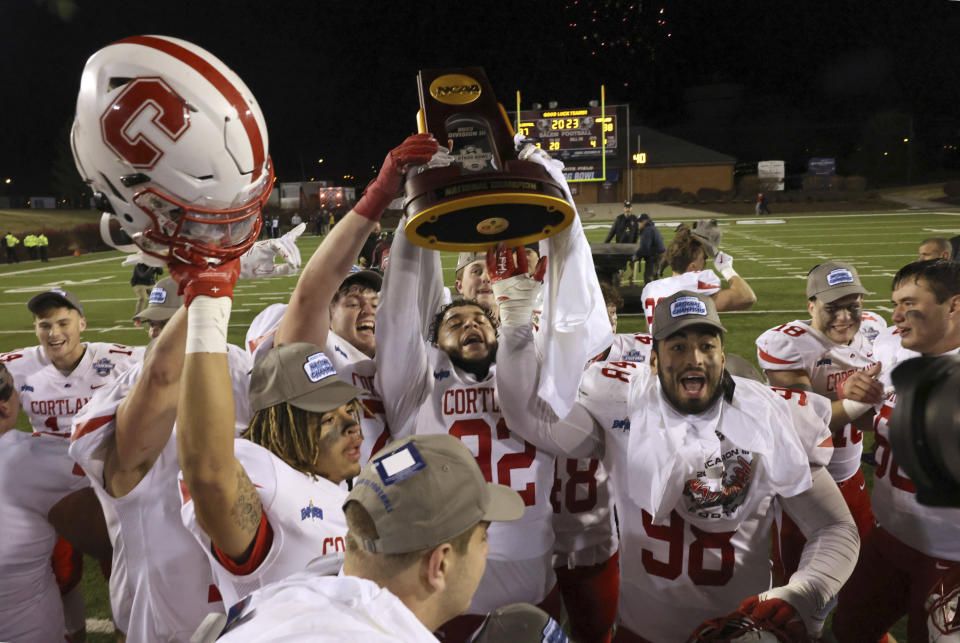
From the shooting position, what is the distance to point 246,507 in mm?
1660

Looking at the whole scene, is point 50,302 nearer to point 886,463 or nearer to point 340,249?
point 340,249

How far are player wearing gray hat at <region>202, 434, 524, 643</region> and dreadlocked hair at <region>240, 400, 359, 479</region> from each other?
2.17 ft

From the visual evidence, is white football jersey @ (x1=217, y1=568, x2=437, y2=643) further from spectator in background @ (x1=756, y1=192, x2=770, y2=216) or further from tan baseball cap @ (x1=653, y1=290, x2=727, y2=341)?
spectator in background @ (x1=756, y1=192, x2=770, y2=216)

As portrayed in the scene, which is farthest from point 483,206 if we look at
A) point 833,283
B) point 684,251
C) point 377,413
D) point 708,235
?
point 708,235

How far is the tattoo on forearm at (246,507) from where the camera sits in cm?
162

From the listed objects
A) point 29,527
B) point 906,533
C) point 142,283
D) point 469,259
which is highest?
point 469,259

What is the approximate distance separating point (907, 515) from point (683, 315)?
4.42 ft

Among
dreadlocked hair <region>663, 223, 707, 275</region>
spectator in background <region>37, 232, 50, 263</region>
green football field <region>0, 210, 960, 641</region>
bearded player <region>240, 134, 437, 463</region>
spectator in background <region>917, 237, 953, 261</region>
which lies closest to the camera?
bearded player <region>240, 134, 437, 463</region>

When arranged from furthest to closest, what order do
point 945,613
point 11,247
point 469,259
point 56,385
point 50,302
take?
point 11,247 → point 56,385 → point 50,302 → point 469,259 → point 945,613

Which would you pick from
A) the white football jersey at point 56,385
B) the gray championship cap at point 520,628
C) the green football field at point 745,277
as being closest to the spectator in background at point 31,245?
the green football field at point 745,277

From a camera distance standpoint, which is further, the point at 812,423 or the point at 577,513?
the point at 577,513

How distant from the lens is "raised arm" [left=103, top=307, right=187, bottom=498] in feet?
5.68

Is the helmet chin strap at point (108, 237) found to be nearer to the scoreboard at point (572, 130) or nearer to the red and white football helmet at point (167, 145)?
the red and white football helmet at point (167, 145)

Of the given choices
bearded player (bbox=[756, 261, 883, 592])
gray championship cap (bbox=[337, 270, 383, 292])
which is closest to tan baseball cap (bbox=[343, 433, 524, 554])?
gray championship cap (bbox=[337, 270, 383, 292])
